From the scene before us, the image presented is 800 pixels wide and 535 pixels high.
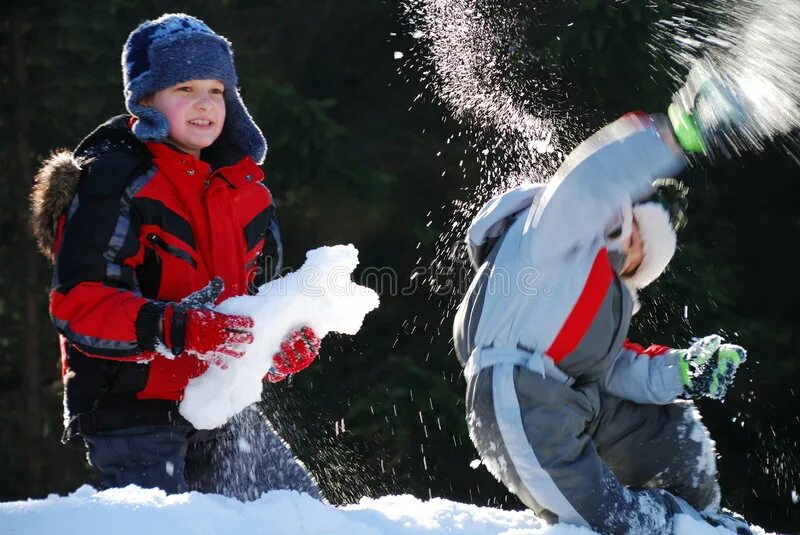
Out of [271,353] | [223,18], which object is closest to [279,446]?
[271,353]

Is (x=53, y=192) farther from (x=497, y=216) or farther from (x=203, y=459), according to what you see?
(x=497, y=216)

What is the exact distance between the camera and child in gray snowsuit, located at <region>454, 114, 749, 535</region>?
2.81 meters

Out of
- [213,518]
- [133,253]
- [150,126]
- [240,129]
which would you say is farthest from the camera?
[240,129]

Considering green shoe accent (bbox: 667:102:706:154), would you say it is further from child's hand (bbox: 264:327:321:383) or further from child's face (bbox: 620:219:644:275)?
child's hand (bbox: 264:327:321:383)

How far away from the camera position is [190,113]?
3416 millimetres

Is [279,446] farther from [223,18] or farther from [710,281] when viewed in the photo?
[223,18]

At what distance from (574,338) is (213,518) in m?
1.10

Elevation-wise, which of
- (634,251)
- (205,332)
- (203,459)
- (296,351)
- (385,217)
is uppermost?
(634,251)

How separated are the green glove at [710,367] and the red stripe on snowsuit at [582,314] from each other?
447 mm

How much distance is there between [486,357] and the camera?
9.50 ft

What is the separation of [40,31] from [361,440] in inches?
148

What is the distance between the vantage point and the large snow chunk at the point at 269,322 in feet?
10.1

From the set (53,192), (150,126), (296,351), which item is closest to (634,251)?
(296,351)

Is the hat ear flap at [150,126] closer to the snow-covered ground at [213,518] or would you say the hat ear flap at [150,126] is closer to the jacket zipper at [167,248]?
the jacket zipper at [167,248]
